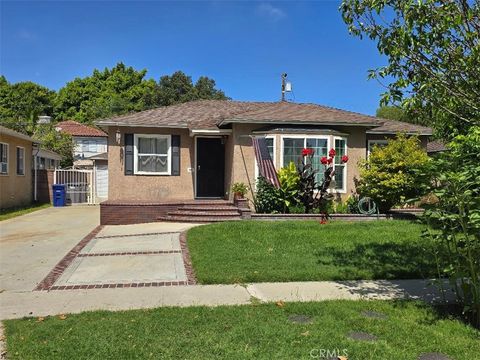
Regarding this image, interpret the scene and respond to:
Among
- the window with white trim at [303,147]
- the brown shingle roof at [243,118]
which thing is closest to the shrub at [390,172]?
the brown shingle roof at [243,118]

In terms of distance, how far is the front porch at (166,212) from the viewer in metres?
13.3

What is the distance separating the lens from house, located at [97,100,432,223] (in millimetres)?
14117

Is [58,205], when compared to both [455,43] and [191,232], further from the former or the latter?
[455,43]

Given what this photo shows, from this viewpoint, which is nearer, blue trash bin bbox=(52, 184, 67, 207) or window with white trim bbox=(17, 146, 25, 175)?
window with white trim bbox=(17, 146, 25, 175)

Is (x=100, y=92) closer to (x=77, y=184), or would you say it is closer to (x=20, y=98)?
(x=20, y=98)

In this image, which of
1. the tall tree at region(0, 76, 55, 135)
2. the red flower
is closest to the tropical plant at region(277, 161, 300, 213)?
the red flower

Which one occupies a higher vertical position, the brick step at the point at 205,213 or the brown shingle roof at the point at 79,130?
the brown shingle roof at the point at 79,130

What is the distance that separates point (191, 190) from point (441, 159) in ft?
39.1

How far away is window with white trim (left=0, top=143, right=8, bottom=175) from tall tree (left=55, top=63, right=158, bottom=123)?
38469 mm

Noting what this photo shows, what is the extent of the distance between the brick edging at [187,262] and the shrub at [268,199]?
10.8 feet

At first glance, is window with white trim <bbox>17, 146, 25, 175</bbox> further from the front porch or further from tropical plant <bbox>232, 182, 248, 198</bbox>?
tropical plant <bbox>232, 182, 248, 198</bbox>

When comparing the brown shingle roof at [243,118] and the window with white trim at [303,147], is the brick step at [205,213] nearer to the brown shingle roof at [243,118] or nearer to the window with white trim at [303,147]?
the window with white trim at [303,147]

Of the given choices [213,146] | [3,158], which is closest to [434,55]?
[213,146]

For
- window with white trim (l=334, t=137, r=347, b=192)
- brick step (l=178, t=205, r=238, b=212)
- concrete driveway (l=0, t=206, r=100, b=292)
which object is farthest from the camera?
window with white trim (l=334, t=137, r=347, b=192)
